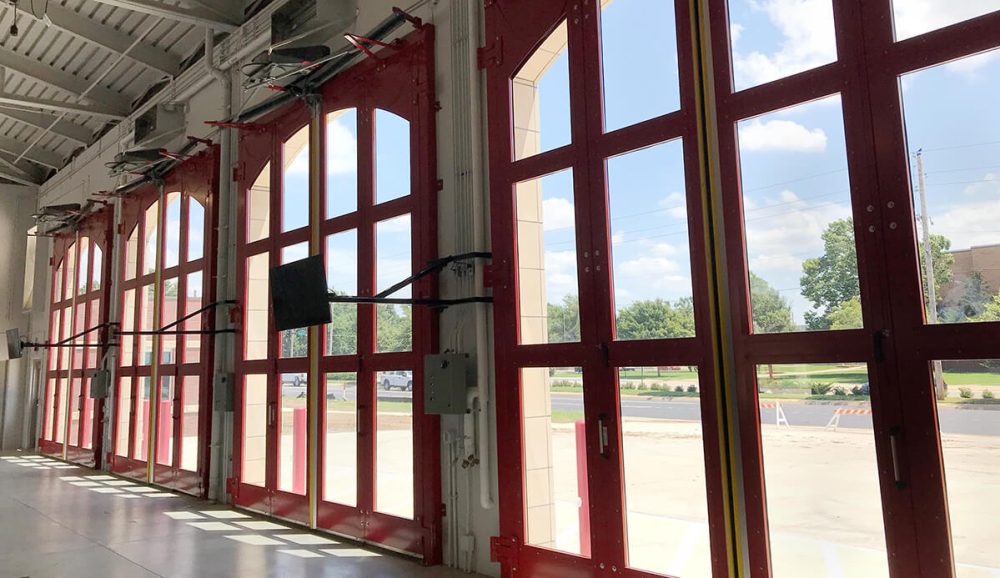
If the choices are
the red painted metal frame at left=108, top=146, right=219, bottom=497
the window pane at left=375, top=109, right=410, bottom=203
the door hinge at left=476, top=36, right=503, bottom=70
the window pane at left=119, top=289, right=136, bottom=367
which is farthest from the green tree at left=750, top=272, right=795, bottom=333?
the window pane at left=119, top=289, right=136, bottom=367

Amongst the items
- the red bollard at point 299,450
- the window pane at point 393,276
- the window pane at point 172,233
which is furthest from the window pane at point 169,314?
the window pane at point 393,276

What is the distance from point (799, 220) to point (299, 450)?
461 centimetres

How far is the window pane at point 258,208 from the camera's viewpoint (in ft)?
23.2

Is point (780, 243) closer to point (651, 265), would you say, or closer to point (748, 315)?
point (748, 315)

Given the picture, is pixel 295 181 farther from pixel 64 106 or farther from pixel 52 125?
pixel 52 125

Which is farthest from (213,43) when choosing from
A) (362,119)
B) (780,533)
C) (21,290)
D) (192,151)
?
(21,290)

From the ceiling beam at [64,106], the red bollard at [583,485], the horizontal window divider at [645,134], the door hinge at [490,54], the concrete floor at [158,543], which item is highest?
the ceiling beam at [64,106]

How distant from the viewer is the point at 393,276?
5.30 m

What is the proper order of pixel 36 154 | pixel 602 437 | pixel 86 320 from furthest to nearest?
pixel 36 154 → pixel 86 320 → pixel 602 437

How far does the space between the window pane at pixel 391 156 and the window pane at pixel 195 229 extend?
337cm

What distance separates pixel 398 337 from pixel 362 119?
71.6 inches

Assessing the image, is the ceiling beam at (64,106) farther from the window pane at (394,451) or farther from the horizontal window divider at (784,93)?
the horizontal window divider at (784,93)

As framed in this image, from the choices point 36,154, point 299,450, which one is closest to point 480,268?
point 299,450

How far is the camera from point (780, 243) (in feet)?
10.6
